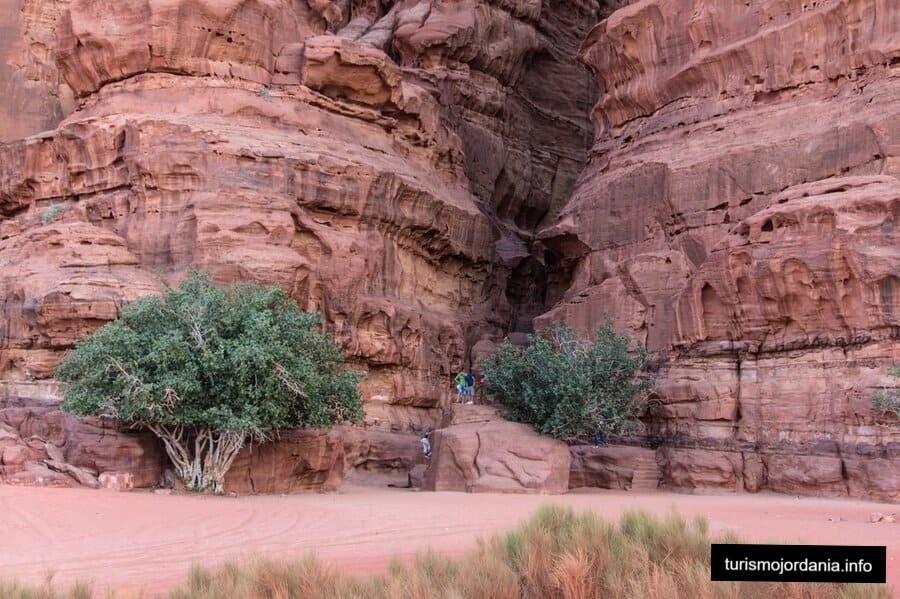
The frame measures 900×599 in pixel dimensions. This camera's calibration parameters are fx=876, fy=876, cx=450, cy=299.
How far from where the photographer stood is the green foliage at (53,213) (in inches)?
1128

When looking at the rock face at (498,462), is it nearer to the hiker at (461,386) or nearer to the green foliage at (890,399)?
the hiker at (461,386)

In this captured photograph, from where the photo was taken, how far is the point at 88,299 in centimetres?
2392

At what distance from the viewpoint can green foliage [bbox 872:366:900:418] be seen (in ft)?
67.8

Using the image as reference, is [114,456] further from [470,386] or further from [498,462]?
[470,386]

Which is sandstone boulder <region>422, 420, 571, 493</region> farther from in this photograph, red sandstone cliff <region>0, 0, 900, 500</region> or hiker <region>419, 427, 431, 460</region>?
hiker <region>419, 427, 431, 460</region>

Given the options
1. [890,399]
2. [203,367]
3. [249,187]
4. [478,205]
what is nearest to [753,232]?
[890,399]

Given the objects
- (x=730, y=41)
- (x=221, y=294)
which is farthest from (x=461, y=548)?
(x=730, y=41)

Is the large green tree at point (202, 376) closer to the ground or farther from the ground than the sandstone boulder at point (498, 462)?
farther from the ground

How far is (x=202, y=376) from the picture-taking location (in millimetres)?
20125

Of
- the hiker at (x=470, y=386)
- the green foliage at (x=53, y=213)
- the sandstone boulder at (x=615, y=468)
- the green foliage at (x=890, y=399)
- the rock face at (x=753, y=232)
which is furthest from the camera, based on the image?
the hiker at (x=470, y=386)

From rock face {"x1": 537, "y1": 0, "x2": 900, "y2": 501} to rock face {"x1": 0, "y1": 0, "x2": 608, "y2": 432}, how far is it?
5118 mm

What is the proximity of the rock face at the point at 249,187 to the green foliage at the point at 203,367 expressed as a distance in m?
4.06

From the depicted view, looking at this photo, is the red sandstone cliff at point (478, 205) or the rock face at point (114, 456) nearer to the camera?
the rock face at point (114, 456)

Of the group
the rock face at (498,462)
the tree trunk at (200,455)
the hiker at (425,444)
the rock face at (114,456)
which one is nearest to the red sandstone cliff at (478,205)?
the hiker at (425,444)
